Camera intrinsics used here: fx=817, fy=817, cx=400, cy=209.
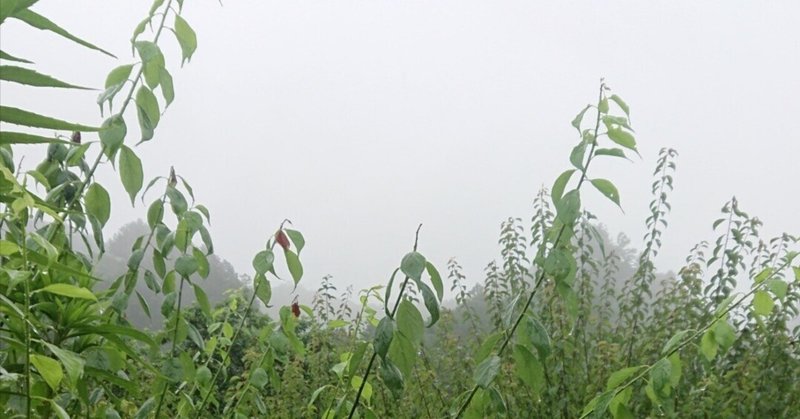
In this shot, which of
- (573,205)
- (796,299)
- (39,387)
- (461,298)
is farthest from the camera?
(461,298)

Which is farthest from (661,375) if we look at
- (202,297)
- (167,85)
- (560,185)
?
(167,85)

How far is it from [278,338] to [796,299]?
2.45 m

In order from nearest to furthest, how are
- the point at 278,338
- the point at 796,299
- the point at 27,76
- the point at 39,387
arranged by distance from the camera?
the point at 27,76 < the point at 39,387 < the point at 278,338 < the point at 796,299

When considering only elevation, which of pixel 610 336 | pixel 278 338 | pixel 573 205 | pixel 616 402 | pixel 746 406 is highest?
pixel 610 336

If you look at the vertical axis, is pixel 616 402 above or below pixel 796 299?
below

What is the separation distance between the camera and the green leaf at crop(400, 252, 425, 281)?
971 mm

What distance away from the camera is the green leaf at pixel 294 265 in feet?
4.46

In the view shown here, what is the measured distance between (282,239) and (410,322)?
388 millimetres

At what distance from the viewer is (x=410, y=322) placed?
1036 millimetres

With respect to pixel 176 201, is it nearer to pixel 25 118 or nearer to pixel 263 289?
pixel 263 289

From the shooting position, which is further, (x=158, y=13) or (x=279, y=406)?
(x=279, y=406)

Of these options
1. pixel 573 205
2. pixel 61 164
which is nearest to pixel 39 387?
pixel 61 164

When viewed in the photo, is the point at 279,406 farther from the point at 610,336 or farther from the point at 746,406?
the point at 746,406

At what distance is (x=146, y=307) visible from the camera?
1.29 meters
